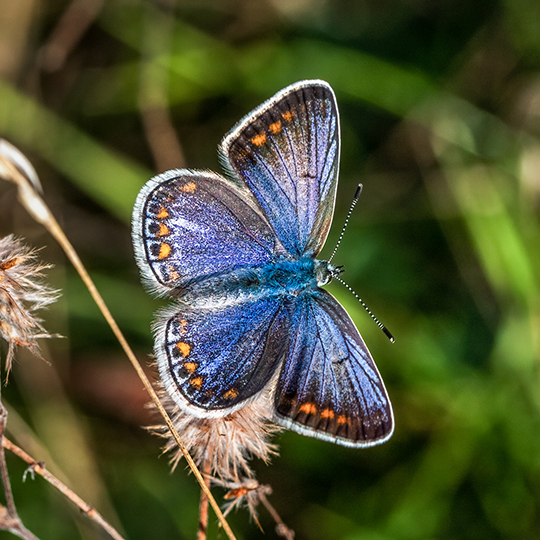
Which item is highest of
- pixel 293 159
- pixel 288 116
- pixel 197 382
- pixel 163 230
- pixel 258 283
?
pixel 288 116

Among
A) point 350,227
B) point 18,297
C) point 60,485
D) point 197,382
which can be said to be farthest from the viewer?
point 350,227

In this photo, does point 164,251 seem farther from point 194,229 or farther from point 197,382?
point 197,382

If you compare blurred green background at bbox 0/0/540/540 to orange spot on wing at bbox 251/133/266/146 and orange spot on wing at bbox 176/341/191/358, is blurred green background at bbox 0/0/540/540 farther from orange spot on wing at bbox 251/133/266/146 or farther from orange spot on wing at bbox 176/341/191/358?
orange spot on wing at bbox 176/341/191/358

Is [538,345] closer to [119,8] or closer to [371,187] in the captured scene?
[371,187]

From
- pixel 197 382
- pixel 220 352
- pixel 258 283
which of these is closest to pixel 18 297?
pixel 197 382

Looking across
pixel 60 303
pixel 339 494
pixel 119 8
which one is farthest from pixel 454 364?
pixel 119 8

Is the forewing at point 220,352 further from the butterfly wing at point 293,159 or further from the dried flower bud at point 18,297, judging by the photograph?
the dried flower bud at point 18,297

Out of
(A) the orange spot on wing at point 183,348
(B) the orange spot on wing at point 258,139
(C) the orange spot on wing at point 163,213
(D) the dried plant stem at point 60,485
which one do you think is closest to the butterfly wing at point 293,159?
(B) the orange spot on wing at point 258,139
